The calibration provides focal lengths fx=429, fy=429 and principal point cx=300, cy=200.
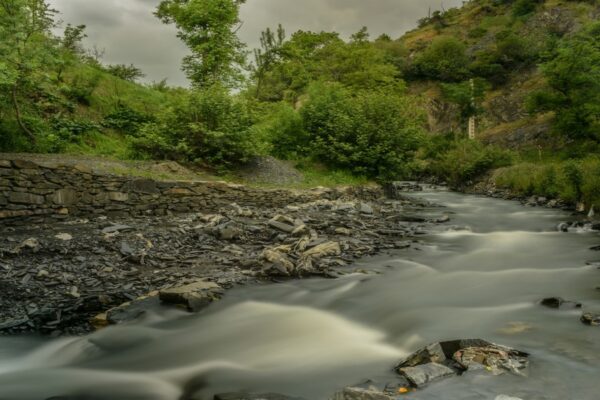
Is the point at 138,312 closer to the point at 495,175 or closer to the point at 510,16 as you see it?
the point at 495,175

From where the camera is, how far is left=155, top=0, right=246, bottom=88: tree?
68.7ft

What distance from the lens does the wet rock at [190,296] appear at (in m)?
6.25

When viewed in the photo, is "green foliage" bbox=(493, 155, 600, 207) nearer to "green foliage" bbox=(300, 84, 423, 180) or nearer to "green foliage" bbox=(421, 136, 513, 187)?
"green foliage" bbox=(421, 136, 513, 187)

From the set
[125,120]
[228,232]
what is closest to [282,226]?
[228,232]

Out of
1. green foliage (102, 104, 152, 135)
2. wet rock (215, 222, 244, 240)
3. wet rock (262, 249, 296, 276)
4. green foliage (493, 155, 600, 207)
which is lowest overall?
wet rock (262, 249, 296, 276)

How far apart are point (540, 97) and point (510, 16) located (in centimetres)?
4317

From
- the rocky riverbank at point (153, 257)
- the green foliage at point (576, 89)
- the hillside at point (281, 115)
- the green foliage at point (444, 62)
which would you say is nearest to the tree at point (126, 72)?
the hillside at point (281, 115)

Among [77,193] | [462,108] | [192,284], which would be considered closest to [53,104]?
[77,193]

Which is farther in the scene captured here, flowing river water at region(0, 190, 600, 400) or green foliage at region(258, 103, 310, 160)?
green foliage at region(258, 103, 310, 160)

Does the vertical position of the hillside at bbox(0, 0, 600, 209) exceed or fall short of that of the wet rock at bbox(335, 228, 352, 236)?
it exceeds it

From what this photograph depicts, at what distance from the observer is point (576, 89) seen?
2448cm

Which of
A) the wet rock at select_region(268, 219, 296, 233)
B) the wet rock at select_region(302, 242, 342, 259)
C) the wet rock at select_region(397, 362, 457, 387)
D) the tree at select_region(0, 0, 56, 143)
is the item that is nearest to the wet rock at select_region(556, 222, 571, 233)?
the wet rock at select_region(302, 242, 342, 259)

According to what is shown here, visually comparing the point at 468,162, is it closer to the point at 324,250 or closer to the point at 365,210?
the point at 365,210

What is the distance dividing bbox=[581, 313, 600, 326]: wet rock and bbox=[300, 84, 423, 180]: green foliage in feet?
43.5
